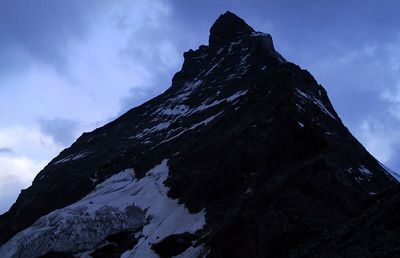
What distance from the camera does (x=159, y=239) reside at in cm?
4534

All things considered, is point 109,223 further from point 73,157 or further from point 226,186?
point 73,157

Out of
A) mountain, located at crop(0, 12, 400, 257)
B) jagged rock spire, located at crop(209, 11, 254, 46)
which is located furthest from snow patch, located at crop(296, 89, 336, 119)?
jagged rock spire, located at crop(209, 11, 254, 46)

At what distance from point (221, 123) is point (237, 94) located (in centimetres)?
1193

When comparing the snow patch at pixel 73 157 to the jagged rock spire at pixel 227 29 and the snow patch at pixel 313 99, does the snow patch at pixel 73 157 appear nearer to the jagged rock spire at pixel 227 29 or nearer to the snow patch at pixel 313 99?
the jagged rock spire at pixel 227 29

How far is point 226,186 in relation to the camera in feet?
159

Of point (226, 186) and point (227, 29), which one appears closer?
point (226, 186)

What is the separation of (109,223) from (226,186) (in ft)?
40.3

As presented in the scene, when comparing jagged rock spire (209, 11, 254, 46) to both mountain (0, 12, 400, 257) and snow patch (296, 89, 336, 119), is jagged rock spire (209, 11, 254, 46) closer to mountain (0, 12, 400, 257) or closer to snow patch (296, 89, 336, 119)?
mountain (0, 12, 400, 257)

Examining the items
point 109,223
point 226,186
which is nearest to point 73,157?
point 109,223

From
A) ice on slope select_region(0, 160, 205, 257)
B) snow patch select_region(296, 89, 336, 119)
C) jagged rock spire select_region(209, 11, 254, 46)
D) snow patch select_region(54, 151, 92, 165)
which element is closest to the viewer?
ice on slope select_region(0, 160, 205, 257)

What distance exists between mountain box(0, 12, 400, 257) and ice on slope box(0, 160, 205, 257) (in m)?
0.13

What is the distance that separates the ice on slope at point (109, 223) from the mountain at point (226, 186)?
0.43 ft

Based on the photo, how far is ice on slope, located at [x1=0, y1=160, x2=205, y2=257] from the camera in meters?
47.0

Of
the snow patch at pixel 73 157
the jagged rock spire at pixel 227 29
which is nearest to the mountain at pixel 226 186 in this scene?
the snow patch at pixel 73 157
